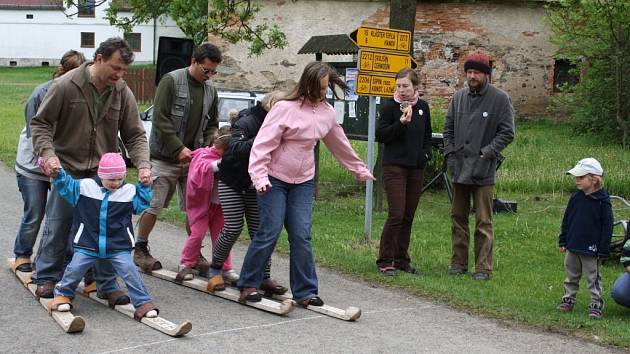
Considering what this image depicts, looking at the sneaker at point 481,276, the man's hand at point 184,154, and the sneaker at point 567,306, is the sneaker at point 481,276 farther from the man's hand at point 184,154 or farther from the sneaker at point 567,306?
the man's hand at point 184,154

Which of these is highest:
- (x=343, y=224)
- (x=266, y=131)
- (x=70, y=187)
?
(x=266, y=131)

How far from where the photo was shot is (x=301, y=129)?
23.4 feet

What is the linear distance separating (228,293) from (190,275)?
620mm

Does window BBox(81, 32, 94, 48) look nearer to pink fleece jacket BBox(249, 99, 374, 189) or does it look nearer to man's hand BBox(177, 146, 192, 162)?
man's hand BBox(177, 146, 192, 162)

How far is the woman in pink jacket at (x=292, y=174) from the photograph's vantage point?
707 cm

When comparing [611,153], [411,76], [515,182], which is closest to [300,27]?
[611,153]

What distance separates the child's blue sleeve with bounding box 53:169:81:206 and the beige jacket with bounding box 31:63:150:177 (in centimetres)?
19

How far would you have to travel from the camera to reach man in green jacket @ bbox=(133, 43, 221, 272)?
821 cm

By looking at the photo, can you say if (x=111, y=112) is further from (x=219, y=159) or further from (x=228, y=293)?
(x=228, y=293)

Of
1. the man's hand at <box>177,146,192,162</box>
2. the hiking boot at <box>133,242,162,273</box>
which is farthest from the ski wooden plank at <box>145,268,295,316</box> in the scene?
the man's hand at <box>177,146,192,162</box>

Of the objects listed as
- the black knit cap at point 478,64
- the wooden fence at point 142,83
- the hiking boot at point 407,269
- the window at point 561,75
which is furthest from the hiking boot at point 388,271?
the wooden fence at point 142,83

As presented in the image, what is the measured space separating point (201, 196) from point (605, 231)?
11.0 feet

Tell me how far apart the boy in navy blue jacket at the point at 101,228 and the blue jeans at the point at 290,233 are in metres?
0.91

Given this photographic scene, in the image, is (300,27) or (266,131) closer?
(266,131)
